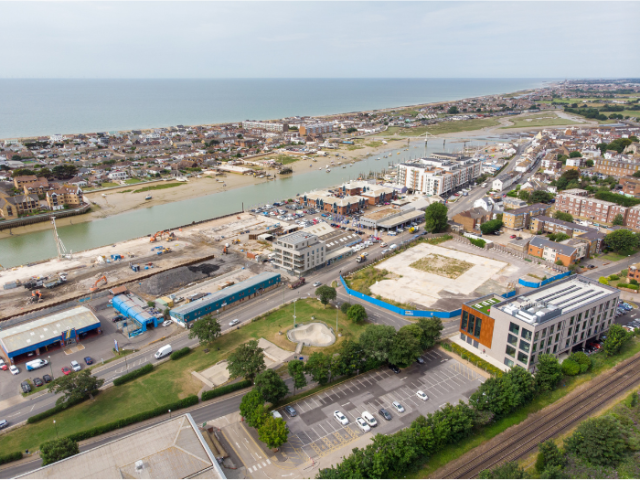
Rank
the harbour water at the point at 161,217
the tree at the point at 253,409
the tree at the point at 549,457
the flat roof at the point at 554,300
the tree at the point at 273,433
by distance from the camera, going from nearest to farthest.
A: the tree at the point at 549,457
the tree at the point at 273,433
the tree at the point at 253,409
the flat roof at the point at 554,300
the harbour water at the point at 161,217

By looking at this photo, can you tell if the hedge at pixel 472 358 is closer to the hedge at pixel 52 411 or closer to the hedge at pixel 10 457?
the hedge at pixel 52 411

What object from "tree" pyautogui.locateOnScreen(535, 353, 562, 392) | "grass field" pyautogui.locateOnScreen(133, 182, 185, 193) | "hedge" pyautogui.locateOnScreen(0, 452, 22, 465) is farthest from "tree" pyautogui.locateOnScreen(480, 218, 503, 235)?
"grass field" pyautogui.locateOnScreen(133, 182, 185, 193)

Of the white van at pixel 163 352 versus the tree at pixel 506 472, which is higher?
the tree at pixel 506 472

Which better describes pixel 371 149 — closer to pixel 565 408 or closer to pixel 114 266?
pixel 114 266

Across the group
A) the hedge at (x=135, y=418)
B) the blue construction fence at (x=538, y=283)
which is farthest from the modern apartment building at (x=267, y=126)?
the hedge at (x=135, y=418)

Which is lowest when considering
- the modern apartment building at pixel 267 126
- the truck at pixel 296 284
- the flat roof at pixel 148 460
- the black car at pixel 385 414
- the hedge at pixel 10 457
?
the black car at pixel 385 414

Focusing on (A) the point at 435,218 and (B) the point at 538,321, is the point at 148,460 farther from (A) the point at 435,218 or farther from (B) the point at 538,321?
(A) the point at 435,218
